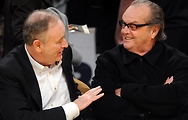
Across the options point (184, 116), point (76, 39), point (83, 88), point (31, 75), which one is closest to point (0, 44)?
point (76, 39)

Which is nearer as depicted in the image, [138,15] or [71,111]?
[71,111]

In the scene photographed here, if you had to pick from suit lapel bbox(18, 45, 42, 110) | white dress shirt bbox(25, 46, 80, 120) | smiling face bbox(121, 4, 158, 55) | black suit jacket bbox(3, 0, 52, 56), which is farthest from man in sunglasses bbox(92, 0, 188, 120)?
black suit jacket bbox(3, 0, 52, 56)

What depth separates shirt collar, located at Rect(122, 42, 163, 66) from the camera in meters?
→ 4.07

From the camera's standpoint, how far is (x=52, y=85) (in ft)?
12.5

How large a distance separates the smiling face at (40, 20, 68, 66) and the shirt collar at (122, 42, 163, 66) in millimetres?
618

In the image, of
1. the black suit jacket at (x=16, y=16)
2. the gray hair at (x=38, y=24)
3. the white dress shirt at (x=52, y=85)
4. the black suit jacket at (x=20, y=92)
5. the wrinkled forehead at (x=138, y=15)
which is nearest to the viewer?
the black suit jacket at (x=20, y=92)

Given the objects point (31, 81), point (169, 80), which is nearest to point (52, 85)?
point (31, 81)

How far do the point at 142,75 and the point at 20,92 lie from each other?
1.08 m

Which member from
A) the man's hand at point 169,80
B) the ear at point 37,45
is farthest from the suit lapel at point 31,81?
the man's hand at point 169,80

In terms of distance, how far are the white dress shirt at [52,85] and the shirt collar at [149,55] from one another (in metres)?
0.56

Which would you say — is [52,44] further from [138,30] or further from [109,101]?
[138,30]

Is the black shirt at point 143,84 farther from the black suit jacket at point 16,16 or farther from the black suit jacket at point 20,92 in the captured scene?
the black suit jacket at point 16,16

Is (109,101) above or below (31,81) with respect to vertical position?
below

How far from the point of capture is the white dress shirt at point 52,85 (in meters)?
3.75
